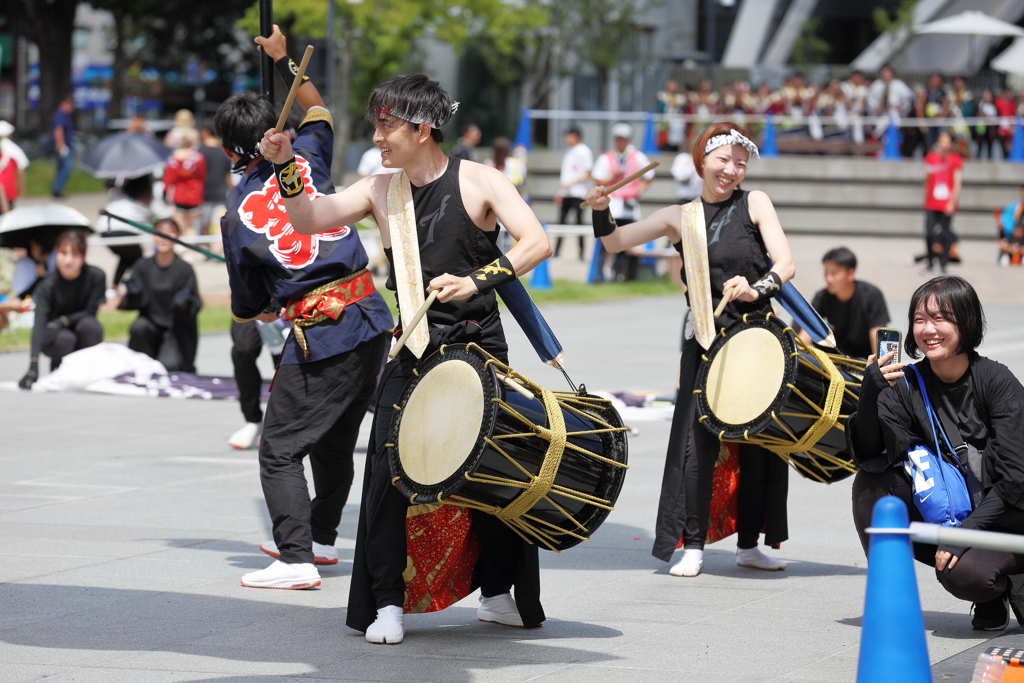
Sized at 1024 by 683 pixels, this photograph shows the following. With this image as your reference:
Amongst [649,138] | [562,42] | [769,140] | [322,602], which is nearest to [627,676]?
[322,602]

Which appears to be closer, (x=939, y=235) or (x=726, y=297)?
(x=726, y=297)

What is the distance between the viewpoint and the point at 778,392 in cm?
514

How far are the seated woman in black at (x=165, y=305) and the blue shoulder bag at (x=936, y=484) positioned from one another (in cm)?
710

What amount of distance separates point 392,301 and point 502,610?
9.76 meters

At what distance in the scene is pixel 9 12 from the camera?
42.3m

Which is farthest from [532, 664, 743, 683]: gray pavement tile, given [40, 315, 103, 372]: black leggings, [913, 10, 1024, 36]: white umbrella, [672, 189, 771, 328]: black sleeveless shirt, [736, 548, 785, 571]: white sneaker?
[913, 10, 1024, 36]: white umbrella

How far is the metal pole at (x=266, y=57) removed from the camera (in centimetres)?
505

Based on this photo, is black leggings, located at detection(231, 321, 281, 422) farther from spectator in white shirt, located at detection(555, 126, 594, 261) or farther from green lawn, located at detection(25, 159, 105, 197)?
green lawn, located at detection(25, 159, 105, 197)

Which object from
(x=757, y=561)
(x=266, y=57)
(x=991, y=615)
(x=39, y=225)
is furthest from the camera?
(x=39, y=225)

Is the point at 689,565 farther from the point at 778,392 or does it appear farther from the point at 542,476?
the point at 542,476

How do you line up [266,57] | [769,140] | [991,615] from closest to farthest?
[991,615] → [266,57] → [769,140]

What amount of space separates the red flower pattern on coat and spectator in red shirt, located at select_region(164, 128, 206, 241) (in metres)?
13.0

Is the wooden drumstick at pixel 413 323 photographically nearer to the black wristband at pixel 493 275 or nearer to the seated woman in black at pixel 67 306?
the black wristband at pixel 493 275

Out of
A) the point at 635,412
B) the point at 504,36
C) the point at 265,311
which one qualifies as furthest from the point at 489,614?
the point at 504,36
